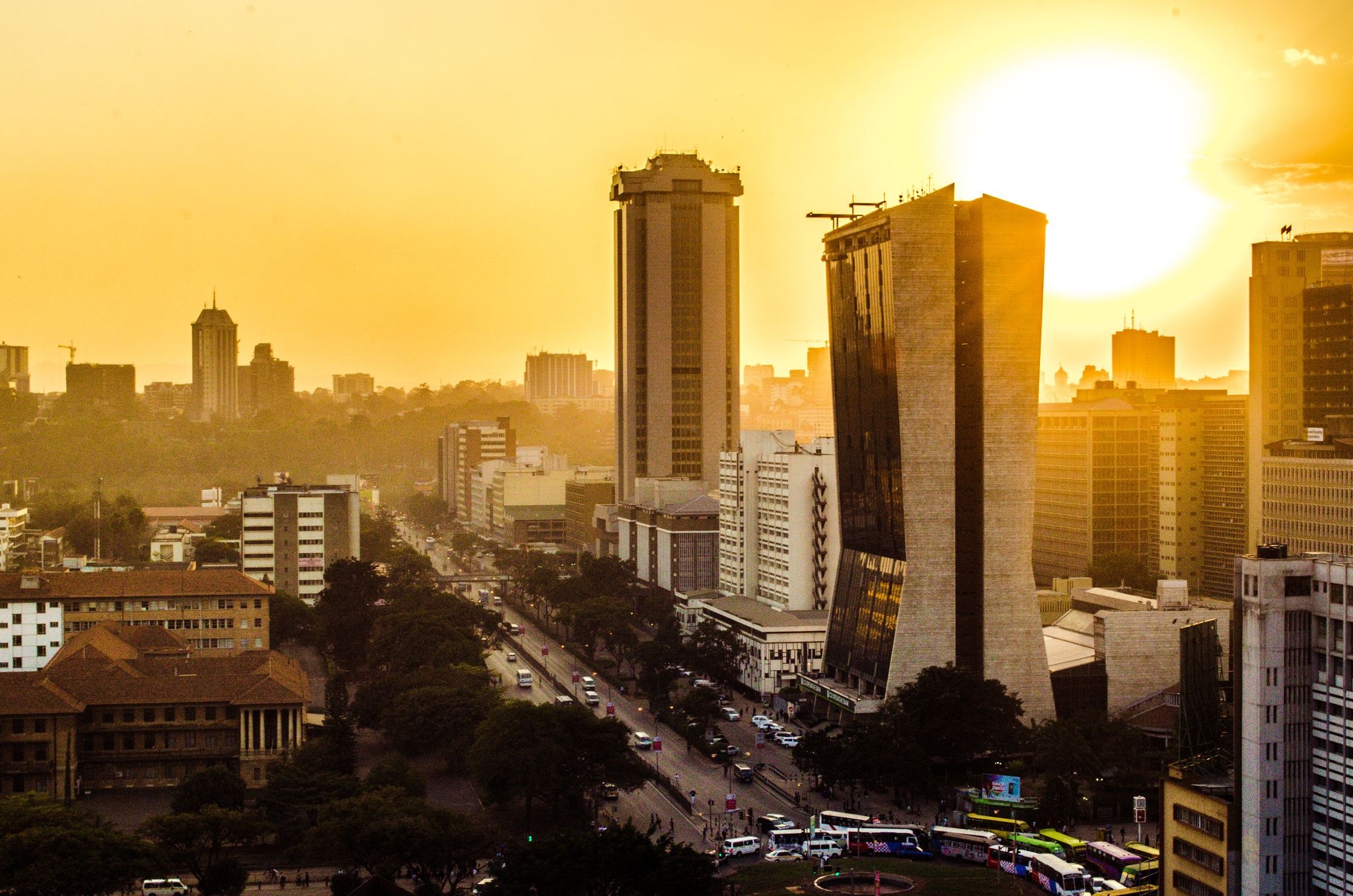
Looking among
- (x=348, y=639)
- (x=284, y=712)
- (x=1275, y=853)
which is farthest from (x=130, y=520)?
(x=1275, y=853)

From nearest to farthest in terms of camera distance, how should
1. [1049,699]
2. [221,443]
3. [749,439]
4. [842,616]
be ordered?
[1049,699] < [842,616] < [749,439] < [221,443]

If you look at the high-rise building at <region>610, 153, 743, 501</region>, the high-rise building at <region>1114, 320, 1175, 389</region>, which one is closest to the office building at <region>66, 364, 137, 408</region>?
the high-rise building at <region>610, 153, 743, 501</region>

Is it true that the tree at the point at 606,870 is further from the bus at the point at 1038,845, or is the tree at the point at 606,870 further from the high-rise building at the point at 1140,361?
the high-rise building at the point at 1140,361

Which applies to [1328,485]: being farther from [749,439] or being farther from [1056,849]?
[1056,849]

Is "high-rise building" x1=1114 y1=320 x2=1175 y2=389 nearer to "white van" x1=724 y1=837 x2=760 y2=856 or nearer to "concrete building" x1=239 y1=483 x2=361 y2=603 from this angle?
"concrete building" x1=239 y1=483 x2=361 y2=603

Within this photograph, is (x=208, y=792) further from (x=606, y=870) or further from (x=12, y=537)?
(x=12, y=537)

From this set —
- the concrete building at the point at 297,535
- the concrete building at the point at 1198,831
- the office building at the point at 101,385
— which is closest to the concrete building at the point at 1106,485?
the concrete building at the point at 297,535
